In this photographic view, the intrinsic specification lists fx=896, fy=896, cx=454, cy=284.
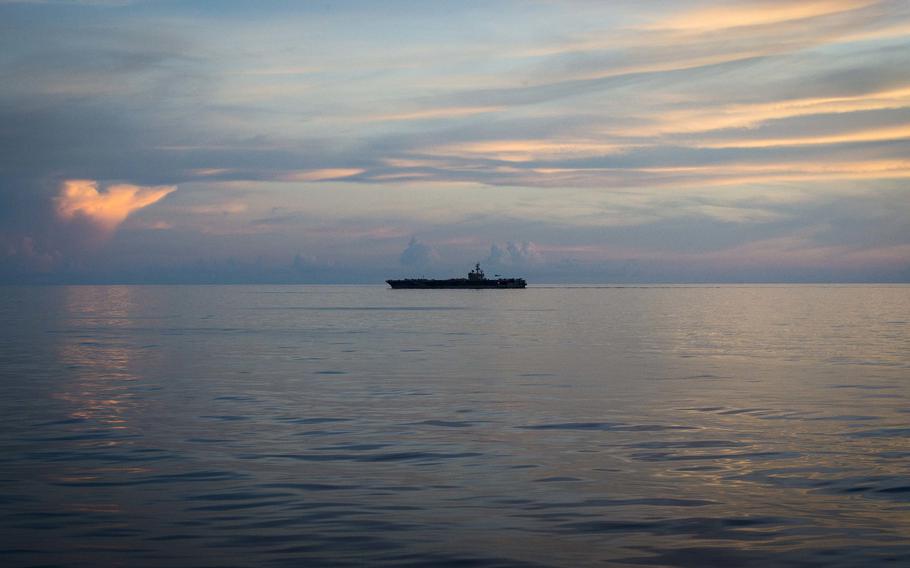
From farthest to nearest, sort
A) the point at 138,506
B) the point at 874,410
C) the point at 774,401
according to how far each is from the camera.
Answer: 1. the point at 774,401
2. the point at 874,410
3. the point at 138,506

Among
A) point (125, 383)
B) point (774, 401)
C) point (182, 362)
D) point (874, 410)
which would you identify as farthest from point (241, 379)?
point (874, 410)

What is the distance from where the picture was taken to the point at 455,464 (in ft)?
63.1

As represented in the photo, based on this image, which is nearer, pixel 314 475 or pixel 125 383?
pixel 314 475

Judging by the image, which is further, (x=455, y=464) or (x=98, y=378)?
(x=98, y=378)

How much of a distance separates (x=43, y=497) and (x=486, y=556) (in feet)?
28.2

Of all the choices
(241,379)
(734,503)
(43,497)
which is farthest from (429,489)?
(241,379)

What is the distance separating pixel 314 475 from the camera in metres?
18.1

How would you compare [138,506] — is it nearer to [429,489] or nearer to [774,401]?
[429,489]

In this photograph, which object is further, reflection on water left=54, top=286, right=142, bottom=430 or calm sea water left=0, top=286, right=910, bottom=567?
reflection on water left=54, top=286, right=142, bottom=430

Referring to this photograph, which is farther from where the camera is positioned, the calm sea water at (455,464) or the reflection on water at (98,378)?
the reflection on water at (98,378)

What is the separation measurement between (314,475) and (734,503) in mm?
8114

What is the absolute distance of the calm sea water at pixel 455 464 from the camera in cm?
1331

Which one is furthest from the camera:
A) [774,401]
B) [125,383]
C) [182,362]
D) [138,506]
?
[182,362]

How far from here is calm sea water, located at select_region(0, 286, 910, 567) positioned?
43.7 ft
